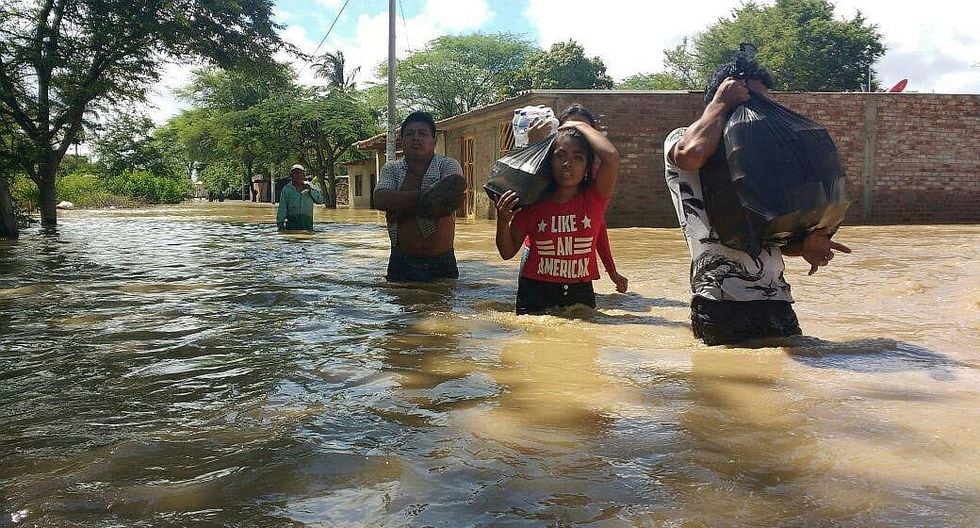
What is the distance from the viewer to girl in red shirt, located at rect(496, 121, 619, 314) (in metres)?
4.13

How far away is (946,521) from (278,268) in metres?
7.01

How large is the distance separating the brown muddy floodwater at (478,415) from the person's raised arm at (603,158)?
0.79 meters

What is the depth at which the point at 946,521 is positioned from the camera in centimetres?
168

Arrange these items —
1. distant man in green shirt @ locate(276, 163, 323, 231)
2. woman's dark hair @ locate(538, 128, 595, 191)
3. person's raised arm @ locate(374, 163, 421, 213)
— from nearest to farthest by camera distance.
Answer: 1. woman's dark hair @ locate(538, 128, 595, 191)
2. person's raised arm @ locate(374, 163, 421, 213)
3. distant man in green shirt @ locate(276, 163, 323, 231)

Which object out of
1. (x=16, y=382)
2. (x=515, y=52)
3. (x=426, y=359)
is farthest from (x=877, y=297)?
(x=515, y=52)

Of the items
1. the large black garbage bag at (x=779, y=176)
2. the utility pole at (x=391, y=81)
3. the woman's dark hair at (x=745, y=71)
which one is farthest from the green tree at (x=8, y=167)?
the large black garbage bag at (x=779, y=176)

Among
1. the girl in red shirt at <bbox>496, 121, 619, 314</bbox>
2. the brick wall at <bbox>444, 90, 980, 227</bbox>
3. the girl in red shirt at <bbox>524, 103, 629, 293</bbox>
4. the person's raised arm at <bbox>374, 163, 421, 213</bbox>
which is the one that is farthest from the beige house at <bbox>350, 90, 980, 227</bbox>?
the girl in red shirt at <bbox>496, 121, 619, 314</bbox>

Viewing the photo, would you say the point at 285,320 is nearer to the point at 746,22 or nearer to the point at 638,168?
the point at 638,168

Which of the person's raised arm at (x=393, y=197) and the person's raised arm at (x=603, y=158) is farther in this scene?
the person's raised arm at (x=393, y=197)

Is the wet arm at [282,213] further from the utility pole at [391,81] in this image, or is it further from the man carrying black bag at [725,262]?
the man carrying black bag at [725,262]

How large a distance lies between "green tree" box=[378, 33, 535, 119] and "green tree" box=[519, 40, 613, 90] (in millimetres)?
1462

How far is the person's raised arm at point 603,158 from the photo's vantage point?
404 cm

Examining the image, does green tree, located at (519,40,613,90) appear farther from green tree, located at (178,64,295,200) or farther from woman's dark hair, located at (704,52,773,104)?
woman's dark hair, located at (704,52,773,104)

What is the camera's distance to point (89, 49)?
15.2 meters
